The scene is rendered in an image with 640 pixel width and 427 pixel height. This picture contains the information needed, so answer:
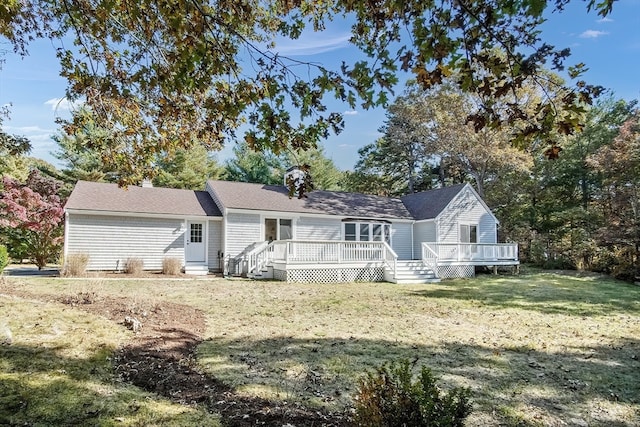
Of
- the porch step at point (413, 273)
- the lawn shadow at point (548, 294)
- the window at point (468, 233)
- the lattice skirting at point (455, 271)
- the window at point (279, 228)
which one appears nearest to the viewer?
the lawn shadow at point (548, 294)

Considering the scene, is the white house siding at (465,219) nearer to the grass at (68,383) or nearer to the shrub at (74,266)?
the shrub at (74,266)

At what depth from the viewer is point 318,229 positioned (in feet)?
63.0

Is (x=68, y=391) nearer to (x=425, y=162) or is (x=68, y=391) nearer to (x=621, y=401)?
(x=621, y=401)

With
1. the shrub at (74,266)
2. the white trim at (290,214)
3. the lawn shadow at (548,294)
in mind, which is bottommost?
the lawn shadow at (548,294)

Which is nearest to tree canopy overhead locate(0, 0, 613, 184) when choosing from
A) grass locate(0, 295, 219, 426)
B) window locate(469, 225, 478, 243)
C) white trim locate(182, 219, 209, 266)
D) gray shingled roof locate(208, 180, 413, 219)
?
grass locate(0, 295, 219, 426)

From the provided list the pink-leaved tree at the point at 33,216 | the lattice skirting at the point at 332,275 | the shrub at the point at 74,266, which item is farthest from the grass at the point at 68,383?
the pink-leaved tree at the point at 33,216

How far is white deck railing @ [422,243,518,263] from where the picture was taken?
18109mm

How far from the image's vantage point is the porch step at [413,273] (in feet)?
53.0

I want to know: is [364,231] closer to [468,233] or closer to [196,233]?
[468,233]

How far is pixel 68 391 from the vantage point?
3715mm

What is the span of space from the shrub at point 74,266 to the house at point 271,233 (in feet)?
5.10

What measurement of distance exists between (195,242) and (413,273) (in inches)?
392

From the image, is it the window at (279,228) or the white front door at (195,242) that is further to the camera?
the window at (279,228)

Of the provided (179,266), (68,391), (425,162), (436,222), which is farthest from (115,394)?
(425,162)
